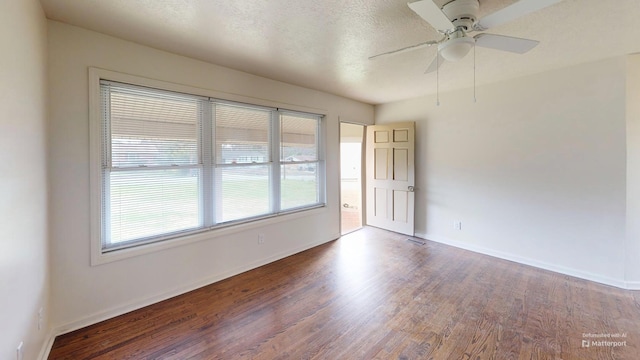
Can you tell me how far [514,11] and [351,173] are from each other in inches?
259

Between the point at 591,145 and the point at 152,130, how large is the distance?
4.82m

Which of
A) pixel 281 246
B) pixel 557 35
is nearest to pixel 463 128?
pixel 557 35

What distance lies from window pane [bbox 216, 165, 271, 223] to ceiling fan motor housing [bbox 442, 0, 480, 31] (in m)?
2.62

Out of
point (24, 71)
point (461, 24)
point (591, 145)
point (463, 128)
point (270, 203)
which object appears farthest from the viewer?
point (463, 128)

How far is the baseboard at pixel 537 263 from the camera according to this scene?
2.93 m

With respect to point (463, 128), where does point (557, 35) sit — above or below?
above

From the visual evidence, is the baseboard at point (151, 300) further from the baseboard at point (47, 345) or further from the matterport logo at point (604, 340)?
the matterport logo at point (604, 340)

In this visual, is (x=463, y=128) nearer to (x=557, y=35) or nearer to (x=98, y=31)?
(x=557, y=35)

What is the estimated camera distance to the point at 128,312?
2412mm

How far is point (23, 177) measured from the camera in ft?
5.00

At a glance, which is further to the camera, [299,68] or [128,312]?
[299,68]

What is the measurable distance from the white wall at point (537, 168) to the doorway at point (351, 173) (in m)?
1.87

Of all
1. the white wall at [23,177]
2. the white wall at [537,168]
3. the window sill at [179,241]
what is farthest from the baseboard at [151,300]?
the white wall at [537,168]

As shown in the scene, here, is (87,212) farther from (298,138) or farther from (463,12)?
(463,12)
